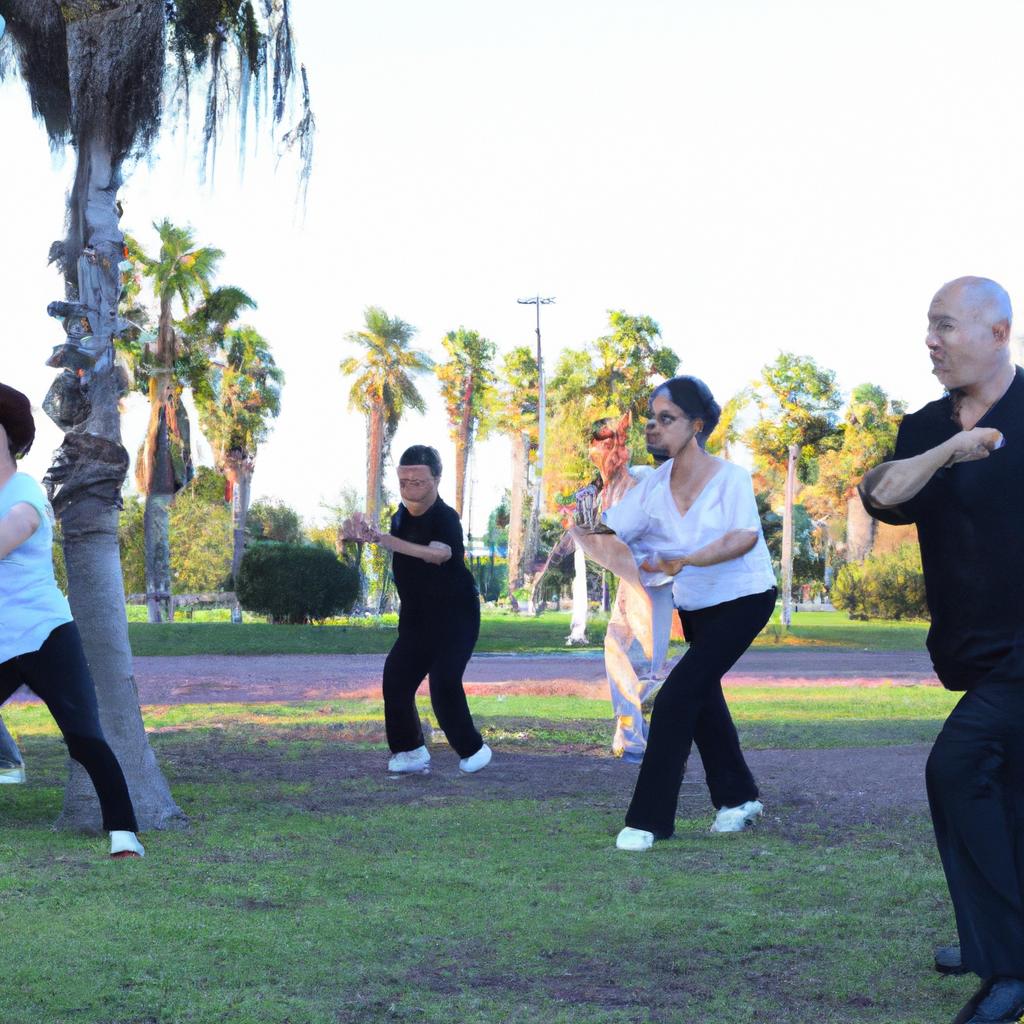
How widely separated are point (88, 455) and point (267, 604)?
89.2 ft

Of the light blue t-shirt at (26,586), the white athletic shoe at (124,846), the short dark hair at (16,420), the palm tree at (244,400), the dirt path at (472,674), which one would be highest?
the palm tree at (244,400)

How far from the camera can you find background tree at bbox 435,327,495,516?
7588 cm

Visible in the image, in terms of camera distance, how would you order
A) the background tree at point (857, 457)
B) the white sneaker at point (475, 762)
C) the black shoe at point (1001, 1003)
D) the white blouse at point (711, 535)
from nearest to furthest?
the black shoe at point (1001, 1003), the white blouse at point (711, 535), the white sneaker at point (475, 762), the background tree at point (857, 457)

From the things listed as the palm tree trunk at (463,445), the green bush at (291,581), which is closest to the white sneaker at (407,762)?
the green bush at (291,581)

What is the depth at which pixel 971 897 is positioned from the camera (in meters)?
3.76

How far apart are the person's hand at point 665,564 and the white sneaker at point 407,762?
8.79ft

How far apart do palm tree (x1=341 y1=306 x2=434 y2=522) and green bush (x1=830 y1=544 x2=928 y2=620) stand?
21.6 meters

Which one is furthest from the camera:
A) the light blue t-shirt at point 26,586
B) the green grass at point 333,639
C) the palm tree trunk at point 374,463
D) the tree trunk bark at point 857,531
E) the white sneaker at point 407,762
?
the tree trunk bark at point 857,531

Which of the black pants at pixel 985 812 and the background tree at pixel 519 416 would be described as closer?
the black pants at pixel 985 812

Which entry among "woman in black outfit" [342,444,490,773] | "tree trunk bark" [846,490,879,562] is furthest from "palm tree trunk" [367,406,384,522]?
"woman in black outfit" [342,444,490,773]

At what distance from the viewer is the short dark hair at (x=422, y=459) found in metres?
8.39

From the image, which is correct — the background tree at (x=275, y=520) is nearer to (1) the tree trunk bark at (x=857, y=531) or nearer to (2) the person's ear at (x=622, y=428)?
(1) the tree trunk bark at (x=857, y=531)

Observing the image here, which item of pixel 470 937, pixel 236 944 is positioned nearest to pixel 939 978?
pixel 470 937

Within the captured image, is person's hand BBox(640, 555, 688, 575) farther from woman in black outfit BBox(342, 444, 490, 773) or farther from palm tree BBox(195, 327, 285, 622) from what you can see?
palm tree BBox(195, 327, 285, 622)
